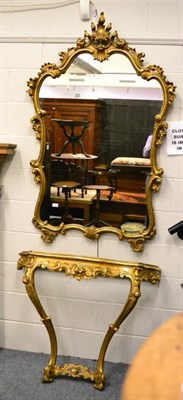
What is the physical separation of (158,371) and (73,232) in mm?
1652

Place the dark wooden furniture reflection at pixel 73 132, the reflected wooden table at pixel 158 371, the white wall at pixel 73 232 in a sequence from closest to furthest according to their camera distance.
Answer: the reflected wooden table at pixel 158 371 < the white wall at pixel 73 232 < the dark wooden furniture reflection at pixel 73 132

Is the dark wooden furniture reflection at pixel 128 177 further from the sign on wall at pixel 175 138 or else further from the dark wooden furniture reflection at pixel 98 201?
the sign on wall at pixel 175 138

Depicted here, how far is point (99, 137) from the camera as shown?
7.13 ft

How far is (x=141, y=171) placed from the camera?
7.09ft

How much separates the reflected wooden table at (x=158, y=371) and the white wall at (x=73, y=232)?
4.87ft

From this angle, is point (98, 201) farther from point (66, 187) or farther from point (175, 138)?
point (175, 138)

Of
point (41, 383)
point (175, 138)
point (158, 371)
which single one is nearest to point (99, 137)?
point (175, 138)

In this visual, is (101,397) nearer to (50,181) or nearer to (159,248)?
(159,248)

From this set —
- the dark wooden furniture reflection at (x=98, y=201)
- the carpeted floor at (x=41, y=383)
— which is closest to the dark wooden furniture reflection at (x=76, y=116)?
the dark wooden furniture reflection at (x=98, y=201)

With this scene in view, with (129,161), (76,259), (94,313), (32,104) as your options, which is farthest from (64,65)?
(94,313)

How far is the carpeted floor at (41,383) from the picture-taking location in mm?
2109

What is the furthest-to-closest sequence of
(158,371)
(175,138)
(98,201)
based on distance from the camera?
(98,201) → (175,138) → (158,371)

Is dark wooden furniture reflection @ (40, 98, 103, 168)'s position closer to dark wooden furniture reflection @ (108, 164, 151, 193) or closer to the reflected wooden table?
dark wooden furniture reflection @ (108, 164, 151, 193)

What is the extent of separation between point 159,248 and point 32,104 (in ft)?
3.75
